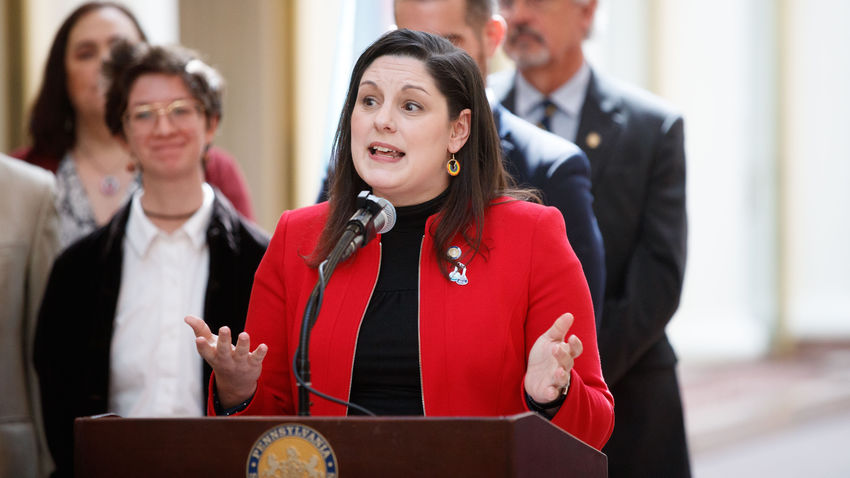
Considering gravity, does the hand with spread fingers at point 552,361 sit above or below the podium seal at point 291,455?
above

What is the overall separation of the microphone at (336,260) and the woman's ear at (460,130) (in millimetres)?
291

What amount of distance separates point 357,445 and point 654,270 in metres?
1.50

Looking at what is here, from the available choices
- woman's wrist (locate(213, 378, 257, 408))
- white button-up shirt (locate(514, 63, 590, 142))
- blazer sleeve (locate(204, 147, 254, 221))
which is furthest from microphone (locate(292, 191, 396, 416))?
blazer sleeve (locate(204, 147, 254, 221))

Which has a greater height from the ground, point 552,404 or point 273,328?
point 273,328

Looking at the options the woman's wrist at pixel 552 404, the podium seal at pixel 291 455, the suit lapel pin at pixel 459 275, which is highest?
the suit lapel pin at pixel 459 275

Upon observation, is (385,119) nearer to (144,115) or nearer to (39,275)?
(144,115)

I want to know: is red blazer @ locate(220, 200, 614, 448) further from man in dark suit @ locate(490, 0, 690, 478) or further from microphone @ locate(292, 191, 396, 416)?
man in dark suit @ locate(490, 0, 690, 478)

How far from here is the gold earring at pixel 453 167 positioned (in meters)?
2.08

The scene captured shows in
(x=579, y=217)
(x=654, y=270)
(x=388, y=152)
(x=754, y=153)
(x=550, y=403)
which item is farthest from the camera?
(x=754, y=153)

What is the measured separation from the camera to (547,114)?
3014 mm

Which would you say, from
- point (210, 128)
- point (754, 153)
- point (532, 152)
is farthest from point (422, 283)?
point (754, 153)

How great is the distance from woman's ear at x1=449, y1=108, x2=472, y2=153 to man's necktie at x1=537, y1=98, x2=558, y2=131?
3.06 ft

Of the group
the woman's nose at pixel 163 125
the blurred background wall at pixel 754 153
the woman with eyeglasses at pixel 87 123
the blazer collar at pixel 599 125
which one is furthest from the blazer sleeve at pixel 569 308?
the blurred background wall at pixel 754 153

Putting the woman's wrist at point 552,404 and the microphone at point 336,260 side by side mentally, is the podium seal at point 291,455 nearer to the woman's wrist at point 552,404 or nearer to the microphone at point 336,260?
the microphone at point 336,260
